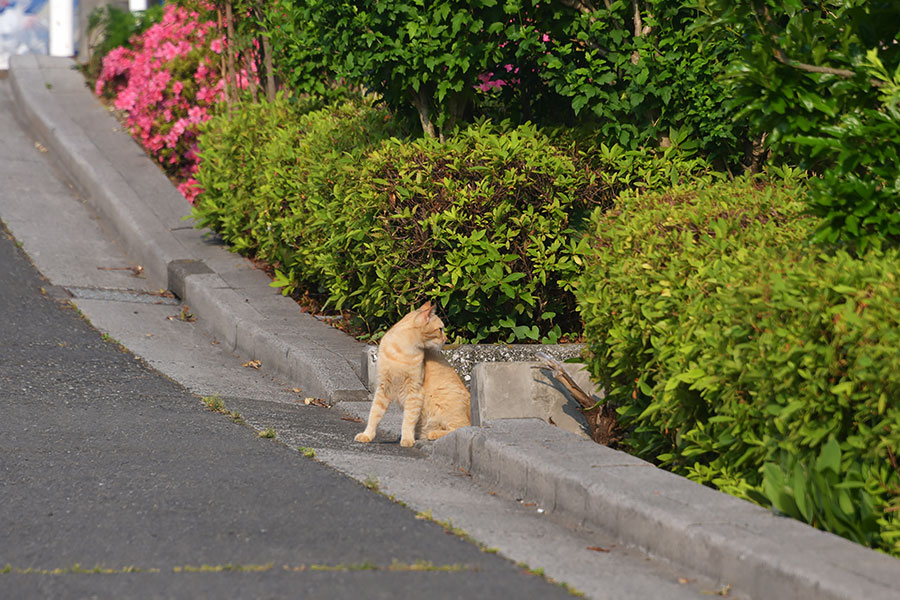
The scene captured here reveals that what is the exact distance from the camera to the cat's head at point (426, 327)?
259 inches

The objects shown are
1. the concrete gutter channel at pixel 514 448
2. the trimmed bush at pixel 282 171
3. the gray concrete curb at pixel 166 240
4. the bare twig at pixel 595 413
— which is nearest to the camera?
the concrete gutter channel at pixel 514 448

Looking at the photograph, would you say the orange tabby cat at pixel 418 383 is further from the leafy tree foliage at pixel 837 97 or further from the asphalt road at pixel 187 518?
the leafy tree foliage at pixel 837 97

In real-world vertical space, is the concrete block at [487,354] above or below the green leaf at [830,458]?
below

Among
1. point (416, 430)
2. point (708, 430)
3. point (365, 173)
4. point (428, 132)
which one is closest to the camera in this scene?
point (708, 430)

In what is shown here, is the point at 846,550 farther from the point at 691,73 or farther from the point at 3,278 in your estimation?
the point at 3,278

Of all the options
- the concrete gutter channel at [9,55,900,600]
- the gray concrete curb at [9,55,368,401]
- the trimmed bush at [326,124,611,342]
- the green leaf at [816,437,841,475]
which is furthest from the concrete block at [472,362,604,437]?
the green leaf at [816,437,841,475]

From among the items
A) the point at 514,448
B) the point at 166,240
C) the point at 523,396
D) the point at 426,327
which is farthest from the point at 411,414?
the point at 166,240

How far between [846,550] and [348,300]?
5.83 metres

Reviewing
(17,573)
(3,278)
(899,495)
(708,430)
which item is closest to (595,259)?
(708,430)

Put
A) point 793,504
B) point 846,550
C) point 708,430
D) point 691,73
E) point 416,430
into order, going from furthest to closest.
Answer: point 691,73
point 416,430
point 708,430
point 793,504
point 846,550

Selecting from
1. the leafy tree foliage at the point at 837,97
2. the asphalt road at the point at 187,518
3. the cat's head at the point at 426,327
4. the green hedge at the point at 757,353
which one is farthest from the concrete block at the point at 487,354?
the leafy tree foliage at the point at 837,97

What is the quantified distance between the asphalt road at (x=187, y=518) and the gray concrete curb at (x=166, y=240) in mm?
1129

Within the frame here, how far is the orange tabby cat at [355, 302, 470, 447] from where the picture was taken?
6.60 m

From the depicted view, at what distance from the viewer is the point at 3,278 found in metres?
10.3
